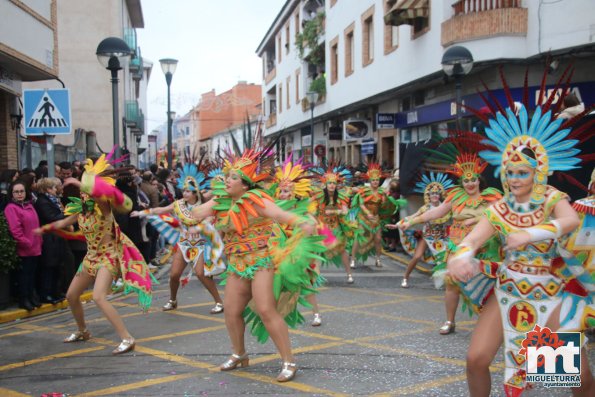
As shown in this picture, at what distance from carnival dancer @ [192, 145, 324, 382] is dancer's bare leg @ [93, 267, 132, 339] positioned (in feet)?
4.11

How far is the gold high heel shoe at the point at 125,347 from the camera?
20.1 feet

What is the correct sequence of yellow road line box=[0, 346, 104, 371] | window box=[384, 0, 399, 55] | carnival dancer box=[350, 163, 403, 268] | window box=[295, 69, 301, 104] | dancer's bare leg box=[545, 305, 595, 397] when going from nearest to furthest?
dancer's bare leg box=[545, 305, 595, 397]
yellow road line box=[0, 346, 104, 371]
carnival dancer box=[350, 163, 403, 268]
window box=[384, 0, 399, 55]
window box=[295, 69, 301, 104]

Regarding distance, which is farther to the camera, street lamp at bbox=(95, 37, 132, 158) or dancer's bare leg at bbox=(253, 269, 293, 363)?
street lamp at bbox=(95, 37, 132, 158)

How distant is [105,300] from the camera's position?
245 inches

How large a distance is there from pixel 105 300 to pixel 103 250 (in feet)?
1.76

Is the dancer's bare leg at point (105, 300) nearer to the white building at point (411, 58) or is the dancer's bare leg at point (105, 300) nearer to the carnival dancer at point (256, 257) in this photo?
the carnival dancer at point (256, 257)

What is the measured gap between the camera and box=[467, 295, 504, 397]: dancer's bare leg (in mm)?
3812

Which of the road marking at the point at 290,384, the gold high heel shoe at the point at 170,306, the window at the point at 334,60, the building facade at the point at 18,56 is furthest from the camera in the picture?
the window at the point at 334,60

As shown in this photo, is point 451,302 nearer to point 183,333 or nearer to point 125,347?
point 183,333

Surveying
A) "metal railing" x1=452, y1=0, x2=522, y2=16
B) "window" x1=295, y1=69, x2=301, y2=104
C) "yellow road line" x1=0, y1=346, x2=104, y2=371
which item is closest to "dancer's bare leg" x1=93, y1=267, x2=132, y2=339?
"yellow road line" x1=0, y1=346, x2=104, y2=371

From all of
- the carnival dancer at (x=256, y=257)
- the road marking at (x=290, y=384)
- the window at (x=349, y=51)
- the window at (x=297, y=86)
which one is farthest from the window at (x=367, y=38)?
the road marking at (x=290, y=384)

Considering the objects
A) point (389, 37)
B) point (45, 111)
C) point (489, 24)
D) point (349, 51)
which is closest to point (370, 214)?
point (489, 24)

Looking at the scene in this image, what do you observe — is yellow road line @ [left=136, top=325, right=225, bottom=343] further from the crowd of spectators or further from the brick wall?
the brick wall

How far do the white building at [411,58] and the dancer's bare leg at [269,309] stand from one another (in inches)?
58.3
